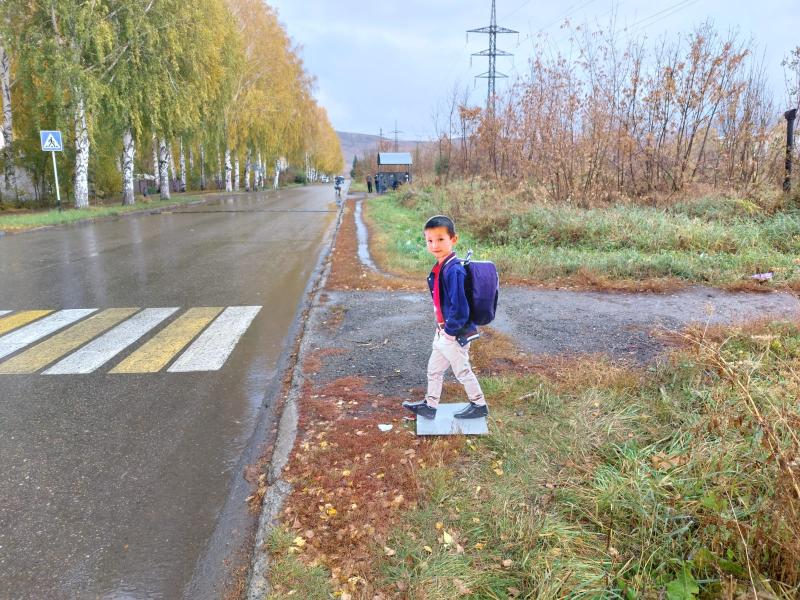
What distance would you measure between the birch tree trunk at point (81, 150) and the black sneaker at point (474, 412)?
22143 mm

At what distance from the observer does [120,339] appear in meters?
6.39

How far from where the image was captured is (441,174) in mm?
27906

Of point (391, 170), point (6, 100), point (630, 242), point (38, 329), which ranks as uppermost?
point (6, 100)

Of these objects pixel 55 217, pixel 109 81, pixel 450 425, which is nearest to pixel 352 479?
pixel 450 425

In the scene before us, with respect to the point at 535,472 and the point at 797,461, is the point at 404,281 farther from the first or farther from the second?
the point at 797,461

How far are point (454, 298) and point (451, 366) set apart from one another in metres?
0.57

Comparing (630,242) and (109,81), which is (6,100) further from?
(630,242)

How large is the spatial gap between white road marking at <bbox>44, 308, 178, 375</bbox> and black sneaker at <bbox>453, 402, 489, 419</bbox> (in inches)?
147

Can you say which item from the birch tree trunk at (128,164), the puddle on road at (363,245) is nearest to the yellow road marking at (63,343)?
the puddle on road at (363,245)

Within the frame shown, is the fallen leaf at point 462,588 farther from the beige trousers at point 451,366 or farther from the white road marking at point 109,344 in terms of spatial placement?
the white road marking at point 109,344

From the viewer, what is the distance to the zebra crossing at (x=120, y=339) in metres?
5.58

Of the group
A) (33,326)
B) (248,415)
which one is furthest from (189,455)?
(33,326)

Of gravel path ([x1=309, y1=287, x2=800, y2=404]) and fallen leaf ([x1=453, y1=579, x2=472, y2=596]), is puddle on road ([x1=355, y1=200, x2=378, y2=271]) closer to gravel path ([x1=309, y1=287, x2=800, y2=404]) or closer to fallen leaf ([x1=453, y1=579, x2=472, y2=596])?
gravel path ([x1=309, y1=287, x2=800, y2=404])

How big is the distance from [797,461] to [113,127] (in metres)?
27.0
